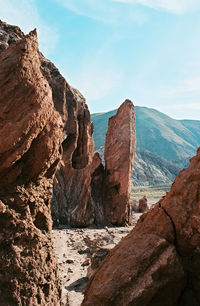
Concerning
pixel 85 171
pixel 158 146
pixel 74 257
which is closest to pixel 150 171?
pixel 158 146

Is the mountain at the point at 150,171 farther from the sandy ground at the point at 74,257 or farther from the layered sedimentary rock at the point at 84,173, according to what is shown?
the sandy ground at the point at 74,257

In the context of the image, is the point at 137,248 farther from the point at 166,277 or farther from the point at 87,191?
the point at 87,191

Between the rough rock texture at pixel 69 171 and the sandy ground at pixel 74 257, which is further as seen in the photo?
the rough rock texture at pixel 69 171

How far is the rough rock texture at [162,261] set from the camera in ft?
10.5

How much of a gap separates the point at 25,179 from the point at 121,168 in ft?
43.8

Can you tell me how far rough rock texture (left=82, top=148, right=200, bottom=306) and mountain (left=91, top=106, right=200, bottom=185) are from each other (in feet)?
251

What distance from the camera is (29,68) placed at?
398 cm

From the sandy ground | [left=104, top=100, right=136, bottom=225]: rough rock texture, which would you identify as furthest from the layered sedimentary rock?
the sandy ground

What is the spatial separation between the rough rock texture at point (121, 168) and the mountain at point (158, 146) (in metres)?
62.6

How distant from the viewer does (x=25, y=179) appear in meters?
4.09

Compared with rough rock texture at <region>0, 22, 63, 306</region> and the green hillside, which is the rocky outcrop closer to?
rough rock texture at <region>0, 22, 63, 306</region>

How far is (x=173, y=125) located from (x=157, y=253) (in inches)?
7672

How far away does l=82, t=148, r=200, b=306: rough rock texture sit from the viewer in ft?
10.5

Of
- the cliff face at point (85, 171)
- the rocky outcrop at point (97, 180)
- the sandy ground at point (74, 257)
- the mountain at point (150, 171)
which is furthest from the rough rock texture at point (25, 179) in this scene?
the mountain at point (150, 171)
